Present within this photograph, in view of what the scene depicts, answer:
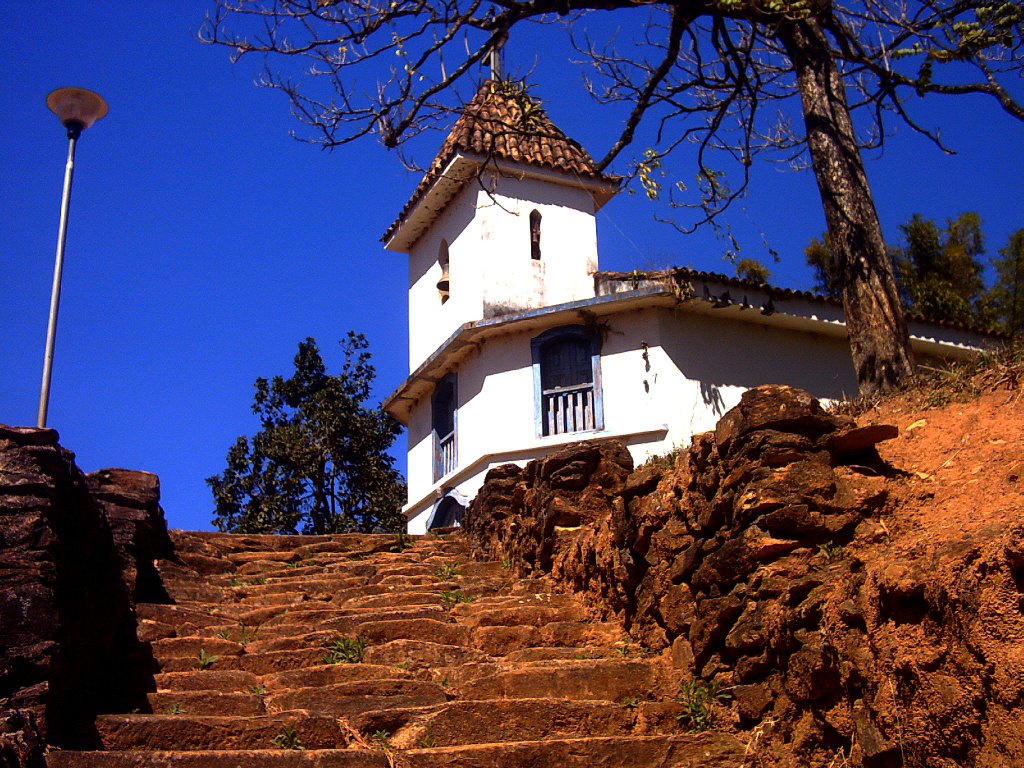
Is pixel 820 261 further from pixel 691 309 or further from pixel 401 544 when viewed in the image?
pixel 401 544

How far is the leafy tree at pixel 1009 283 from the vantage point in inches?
819

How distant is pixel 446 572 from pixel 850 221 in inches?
196

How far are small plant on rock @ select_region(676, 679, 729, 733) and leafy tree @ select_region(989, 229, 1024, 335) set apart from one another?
1677 cm


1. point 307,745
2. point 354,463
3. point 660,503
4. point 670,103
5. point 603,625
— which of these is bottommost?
point 307,745

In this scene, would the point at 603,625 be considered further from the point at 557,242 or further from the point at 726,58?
→ the point at 557,242

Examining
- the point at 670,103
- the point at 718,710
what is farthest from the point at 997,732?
the point at 670,103

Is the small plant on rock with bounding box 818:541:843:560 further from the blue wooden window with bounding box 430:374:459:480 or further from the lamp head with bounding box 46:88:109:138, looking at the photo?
the blue wooden window with bounding box 430:374:459:480

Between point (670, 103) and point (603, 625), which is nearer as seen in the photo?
point (603, 625)

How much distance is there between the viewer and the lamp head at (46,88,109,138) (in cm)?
1112

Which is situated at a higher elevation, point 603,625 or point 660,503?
point 660,503

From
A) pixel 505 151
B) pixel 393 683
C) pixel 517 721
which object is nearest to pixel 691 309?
pixel 505 151

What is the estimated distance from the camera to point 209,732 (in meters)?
5.85

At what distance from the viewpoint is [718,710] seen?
19.2 feet

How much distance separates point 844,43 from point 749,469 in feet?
22.5
